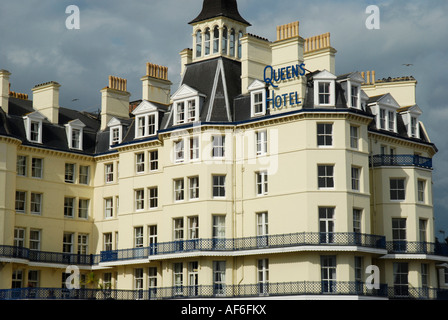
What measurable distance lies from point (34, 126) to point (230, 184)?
17230mm

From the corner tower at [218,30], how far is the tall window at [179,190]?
9752mm

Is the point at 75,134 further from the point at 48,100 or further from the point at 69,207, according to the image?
the point at 69,207

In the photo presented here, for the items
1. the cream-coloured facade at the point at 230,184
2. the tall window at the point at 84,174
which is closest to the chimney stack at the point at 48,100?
the cream-coloured facade at the point at 230,184

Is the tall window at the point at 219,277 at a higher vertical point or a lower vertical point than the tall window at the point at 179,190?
lower

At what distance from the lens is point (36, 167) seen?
194 feet

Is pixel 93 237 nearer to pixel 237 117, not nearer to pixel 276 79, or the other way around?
pixel 237 117

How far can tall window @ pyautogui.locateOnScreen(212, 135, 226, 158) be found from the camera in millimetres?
52688

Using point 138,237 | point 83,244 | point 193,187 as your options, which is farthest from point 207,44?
point 83,244

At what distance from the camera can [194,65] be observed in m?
Result: 57.6

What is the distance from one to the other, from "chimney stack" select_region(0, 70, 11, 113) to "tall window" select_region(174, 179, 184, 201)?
1505cm

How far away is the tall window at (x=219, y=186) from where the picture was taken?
2056 inches

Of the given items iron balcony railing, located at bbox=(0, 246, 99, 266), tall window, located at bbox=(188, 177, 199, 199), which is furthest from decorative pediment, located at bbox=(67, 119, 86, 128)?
tall window, located at bbox=(188, 177, 199, 199)

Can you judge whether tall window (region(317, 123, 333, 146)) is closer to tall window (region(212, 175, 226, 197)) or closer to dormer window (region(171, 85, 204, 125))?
tall window (region(212, 175, 226, 197))

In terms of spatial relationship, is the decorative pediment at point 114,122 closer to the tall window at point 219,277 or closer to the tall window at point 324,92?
the tall window at point 219,277
